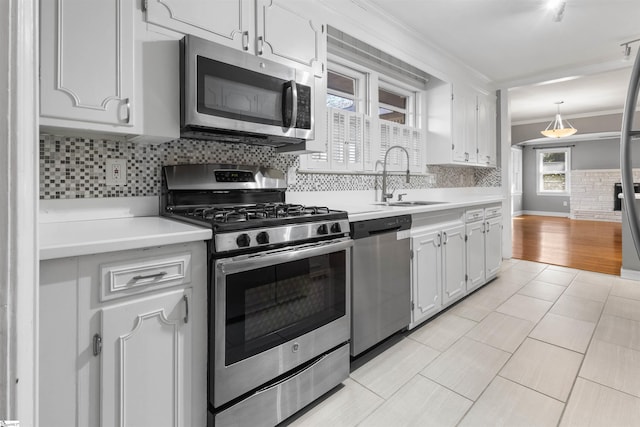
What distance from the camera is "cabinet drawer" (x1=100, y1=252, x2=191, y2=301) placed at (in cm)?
106

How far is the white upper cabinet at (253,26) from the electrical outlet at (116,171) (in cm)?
69

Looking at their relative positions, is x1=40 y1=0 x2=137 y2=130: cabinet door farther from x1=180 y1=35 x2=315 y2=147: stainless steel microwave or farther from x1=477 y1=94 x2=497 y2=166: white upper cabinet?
x1=477 y1=94 x2=497 y2=166: white upper cabinet

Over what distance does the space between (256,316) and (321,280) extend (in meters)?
0.40

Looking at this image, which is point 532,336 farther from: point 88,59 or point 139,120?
point 88,59

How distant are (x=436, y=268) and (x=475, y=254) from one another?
2.62 ft

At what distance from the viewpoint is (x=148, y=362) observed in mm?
1139

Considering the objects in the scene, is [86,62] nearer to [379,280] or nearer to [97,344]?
[97,344]

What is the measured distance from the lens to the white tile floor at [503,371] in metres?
1.53

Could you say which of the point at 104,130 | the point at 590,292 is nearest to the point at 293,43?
the point at 104,130

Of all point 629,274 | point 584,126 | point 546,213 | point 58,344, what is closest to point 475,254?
point 629,274

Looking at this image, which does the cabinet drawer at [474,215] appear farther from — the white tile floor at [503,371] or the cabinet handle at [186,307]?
the cabinet handle at [186,307]

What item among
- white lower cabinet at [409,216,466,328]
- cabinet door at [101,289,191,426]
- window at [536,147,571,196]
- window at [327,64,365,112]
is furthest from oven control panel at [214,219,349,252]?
window at [536,147,571,196]

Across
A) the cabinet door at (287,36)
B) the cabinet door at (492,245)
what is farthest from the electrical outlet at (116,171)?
the cabinet door at (492,245)

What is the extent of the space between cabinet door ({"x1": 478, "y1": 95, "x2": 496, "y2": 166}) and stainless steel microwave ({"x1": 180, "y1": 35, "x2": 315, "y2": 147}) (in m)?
3.03
